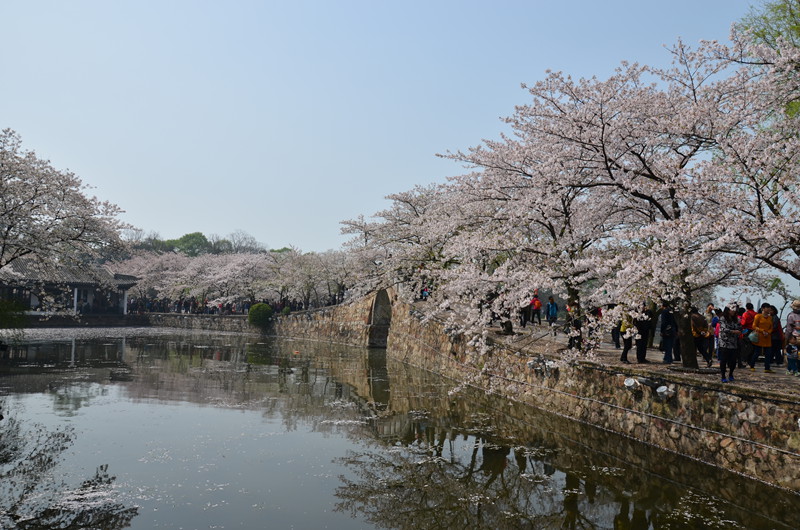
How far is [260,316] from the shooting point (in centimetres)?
4081

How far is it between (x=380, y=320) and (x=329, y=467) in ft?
72.8

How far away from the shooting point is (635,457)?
9.62 m

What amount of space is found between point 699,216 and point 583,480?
4789mm

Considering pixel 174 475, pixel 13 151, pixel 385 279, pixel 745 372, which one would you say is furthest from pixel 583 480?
pixel 385 279

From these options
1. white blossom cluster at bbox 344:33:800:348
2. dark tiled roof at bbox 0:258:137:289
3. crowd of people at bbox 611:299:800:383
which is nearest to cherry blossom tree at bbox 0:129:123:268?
dark tiled roof at bbox 0:258:137:289

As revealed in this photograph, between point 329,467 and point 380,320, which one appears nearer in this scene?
point 329,467

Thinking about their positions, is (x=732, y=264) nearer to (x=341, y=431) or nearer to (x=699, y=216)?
(x=699, y=216)

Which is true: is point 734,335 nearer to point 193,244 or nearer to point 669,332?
point 669,332

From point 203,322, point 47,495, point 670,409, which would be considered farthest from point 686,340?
point 203,322

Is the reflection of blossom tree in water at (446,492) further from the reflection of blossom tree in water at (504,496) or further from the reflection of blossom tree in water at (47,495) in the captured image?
the reflection of blossom tree in water at (47,495)

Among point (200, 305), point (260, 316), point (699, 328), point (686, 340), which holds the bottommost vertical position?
point (260, 316)

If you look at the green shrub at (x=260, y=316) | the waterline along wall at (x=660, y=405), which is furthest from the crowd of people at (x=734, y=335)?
the green shrub at (x=260, y=316)

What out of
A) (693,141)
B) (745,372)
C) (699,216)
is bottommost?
(745,372)

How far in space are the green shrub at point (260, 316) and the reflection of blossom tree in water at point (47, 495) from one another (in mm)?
31376
